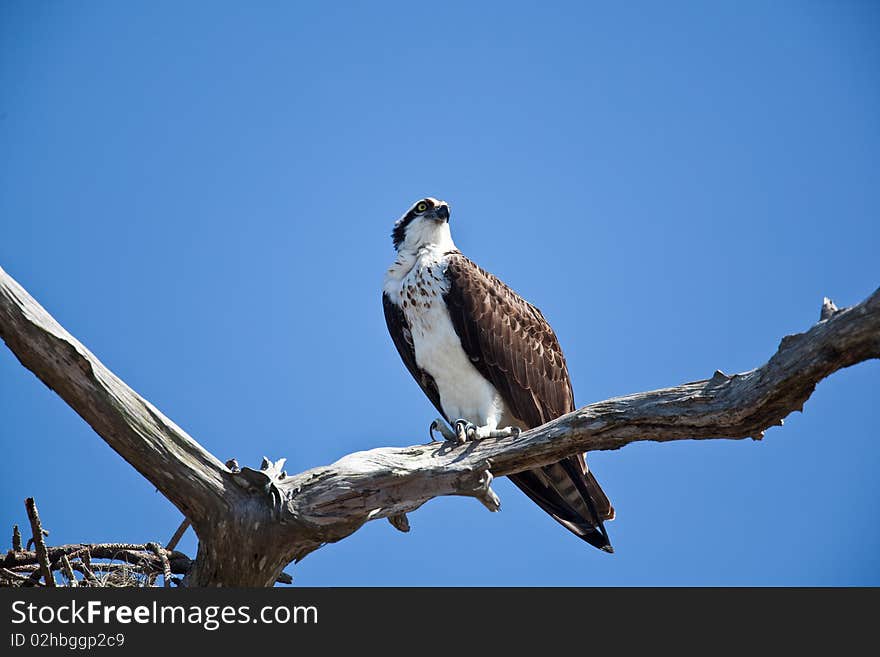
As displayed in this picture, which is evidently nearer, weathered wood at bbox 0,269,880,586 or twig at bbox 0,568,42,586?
weathered wood at bbox 0,269,880,586

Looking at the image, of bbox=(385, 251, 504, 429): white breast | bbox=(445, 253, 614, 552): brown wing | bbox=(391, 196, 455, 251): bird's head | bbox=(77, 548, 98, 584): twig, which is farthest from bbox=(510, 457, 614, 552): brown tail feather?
bbox=(77, 548, 98, 584): twig

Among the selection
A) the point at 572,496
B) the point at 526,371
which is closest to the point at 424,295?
the point at 526,371

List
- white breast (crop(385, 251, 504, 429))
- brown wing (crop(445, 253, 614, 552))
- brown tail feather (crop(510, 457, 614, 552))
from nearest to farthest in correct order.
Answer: brown tail feather (crop(510, 457, 614, 552)) < brown wing (crop(445, 253, 614, 552)) < white breast (crop(385, 251, 504, 429))

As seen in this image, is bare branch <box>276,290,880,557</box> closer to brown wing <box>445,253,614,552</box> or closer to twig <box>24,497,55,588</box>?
brown wing <box>445,253,614,552</box>

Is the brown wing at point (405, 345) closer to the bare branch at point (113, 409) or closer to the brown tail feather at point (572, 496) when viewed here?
the brown tail feather at point (572, 496)

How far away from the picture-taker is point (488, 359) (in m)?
7.03

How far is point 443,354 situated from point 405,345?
53cm

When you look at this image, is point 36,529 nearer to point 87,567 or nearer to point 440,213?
point 87,567

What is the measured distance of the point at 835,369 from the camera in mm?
4504

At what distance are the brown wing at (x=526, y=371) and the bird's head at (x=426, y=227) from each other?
12.9 inches

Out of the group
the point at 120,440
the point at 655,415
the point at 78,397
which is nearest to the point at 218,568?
the point at 120,440

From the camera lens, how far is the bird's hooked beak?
304 inches
